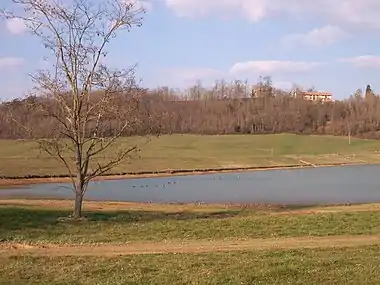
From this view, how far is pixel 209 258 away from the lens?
12008 millimetres

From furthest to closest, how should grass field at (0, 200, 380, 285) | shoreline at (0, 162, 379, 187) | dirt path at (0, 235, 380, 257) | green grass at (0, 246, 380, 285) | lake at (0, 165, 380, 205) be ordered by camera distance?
shoreline at (0, 162, 379, 187) < lake at (0, 165, 380, 205) < dirt path at (0, 235, 380, 257) < grass field at (0, 200, 380, 285) < green grass at (0, 246, 380, 285)

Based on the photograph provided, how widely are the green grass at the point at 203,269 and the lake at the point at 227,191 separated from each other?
2615 cm

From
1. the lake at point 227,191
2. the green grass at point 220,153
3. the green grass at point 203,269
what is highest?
the green grass at point 203,269

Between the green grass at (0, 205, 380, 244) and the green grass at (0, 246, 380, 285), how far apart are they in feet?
13.6

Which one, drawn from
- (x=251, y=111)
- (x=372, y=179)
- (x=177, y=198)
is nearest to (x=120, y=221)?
(x=177, y=198)

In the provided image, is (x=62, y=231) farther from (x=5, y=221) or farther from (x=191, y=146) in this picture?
(x=191, y=146)

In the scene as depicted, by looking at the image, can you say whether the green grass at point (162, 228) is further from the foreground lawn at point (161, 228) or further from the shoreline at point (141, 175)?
the shoreline at point (141, 175)

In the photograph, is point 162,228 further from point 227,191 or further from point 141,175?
point 141,175

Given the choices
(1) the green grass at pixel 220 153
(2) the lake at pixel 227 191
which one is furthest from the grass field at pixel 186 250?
(1) the green grass at pixel 220 153

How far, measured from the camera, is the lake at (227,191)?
1617 inches

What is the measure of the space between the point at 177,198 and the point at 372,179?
2561 centimetres

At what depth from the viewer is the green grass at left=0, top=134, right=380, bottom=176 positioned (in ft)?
231

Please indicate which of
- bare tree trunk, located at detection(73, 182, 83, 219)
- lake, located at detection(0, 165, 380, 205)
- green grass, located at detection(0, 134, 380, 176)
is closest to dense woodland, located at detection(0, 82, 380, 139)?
green grass, located at detection(0, 134, 380, 176)

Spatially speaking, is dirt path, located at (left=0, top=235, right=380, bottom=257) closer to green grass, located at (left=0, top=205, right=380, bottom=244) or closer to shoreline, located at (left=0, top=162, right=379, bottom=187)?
green grass, located at (left=0, top=205, right=380, bottom=244)
